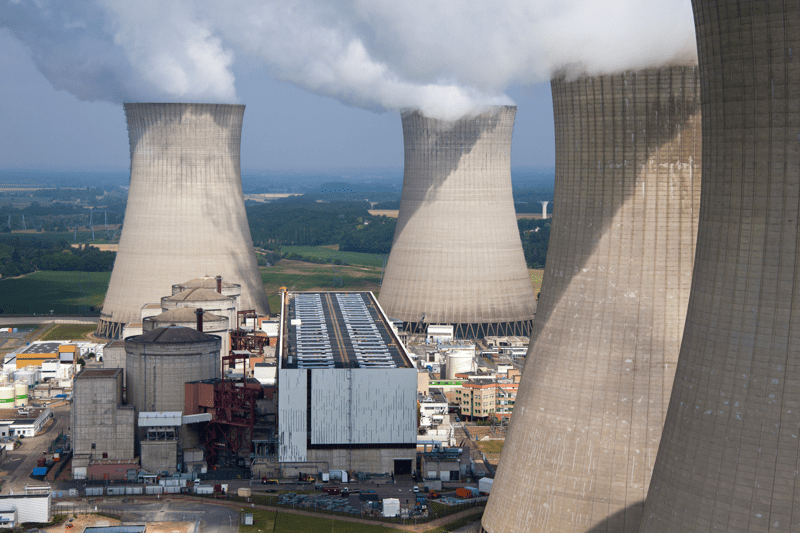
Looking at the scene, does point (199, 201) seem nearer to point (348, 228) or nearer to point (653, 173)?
point (653, 173)

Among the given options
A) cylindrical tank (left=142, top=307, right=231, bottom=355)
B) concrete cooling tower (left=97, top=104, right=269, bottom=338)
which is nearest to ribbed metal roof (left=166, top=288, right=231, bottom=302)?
cylindrical tank (left=142, top=307, right=231, bottom=355)

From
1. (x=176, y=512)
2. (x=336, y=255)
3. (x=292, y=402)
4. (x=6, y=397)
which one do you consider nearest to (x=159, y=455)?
(x=176, y=512)

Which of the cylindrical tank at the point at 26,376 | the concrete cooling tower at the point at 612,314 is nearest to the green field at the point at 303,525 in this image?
the concrete cooling tower at the point at 612,314

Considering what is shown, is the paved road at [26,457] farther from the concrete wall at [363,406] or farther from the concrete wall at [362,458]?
the concrete wall at [363,406]

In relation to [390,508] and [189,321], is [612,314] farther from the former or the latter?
[189,321]

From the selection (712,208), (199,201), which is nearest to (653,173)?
(712,208)
